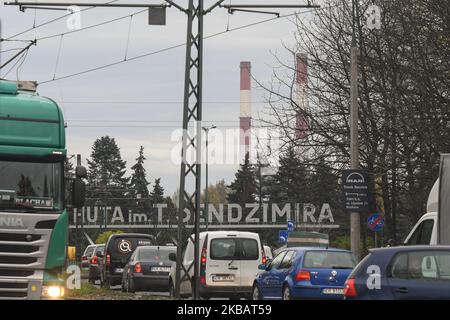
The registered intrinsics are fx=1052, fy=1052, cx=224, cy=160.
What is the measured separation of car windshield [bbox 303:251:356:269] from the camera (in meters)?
22.1

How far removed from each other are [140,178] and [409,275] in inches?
4655

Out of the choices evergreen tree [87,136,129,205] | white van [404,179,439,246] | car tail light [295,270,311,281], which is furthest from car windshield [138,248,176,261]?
evergreen tree [87,136,129,205]

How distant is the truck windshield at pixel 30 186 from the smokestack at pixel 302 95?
20367 millimetres

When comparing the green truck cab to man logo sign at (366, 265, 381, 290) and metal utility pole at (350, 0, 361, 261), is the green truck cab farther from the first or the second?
metal utility pole at (350, 0, 361, 261)

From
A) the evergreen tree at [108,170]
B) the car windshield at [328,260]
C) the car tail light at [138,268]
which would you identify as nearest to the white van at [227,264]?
the car tail light at [138,268]

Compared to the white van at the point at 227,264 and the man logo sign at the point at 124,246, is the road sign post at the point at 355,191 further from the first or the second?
the man logo sign at the point at 124,246

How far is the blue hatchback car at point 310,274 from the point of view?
856 inches

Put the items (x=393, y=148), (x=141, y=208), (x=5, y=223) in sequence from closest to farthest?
(x=5, y=223) < (x=393, y=148) < (x=141, y=208)

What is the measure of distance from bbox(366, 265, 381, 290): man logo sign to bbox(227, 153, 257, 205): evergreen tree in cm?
11309

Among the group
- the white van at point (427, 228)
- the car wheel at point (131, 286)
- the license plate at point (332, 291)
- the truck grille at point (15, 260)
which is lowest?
the car wheel at point (131, 286)

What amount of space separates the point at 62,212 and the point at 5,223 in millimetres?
958
